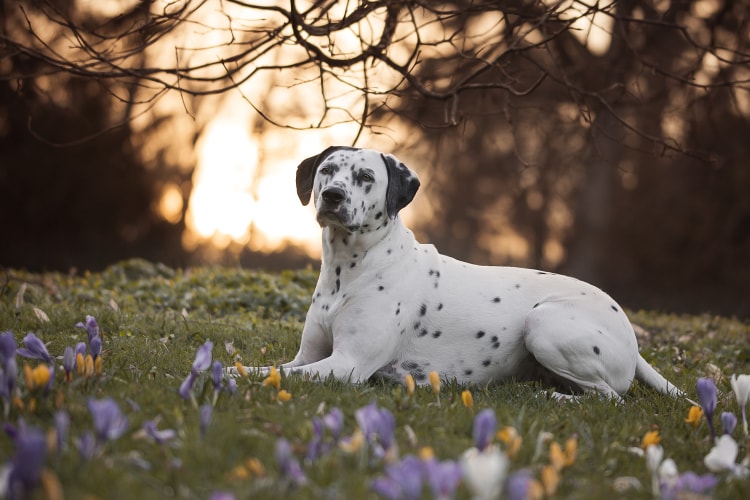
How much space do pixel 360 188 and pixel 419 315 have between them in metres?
0.94

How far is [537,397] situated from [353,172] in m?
1.86

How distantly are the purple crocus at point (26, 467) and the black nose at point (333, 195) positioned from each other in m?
2.78

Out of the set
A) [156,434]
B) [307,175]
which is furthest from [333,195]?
[156,434]

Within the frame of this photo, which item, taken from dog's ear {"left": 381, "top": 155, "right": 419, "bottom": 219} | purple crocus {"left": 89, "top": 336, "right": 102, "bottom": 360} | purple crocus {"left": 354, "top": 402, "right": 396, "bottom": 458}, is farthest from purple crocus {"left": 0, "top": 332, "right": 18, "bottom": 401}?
dog's ear {"left": 381, "top": 155, "right": 419, "bottom": 219}

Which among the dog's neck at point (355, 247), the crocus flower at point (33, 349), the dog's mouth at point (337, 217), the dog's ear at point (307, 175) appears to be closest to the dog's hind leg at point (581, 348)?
the dog's neck at point (355, 247)

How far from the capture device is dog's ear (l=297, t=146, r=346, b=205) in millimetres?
5172

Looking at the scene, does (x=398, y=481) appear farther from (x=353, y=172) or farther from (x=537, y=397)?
(x=353, y=172)

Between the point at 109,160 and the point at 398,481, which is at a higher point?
the point at 109,160

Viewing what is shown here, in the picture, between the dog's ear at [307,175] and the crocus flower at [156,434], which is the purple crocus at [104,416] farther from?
the dog's ear at [307,175]

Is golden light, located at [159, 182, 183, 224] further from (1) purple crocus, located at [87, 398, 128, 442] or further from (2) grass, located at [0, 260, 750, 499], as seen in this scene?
(1) purple crocus, located at [87, 398, 128, 442]

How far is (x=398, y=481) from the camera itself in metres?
2.09

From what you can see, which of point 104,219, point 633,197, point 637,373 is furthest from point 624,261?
point 637,373

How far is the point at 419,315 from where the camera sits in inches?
193

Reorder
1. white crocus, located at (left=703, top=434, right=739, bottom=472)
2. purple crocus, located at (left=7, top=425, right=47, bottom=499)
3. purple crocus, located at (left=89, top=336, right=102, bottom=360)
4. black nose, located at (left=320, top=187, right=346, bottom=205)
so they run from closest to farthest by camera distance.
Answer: purple crocus, located at (left=7, top=425, right=47, bottom=499) < white crocus, located at (left=703, top=434, right=739, bottom=472) < purple crocus, located at (left=89, top=336, right=102, bottom=360) < black nose, located at (left=320, top=187, right=346, bottom=205)
